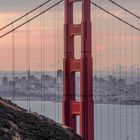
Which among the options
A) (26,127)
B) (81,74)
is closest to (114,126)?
(81,74)

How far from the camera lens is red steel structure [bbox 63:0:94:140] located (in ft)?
85.2

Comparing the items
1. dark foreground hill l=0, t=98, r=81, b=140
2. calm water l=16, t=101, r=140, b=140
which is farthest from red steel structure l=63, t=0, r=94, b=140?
calm water l=16, t=101, r=140, b=140

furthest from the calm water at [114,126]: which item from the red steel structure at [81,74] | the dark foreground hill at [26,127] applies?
the dark foreground hill at [26,127]

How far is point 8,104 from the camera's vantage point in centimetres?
1320

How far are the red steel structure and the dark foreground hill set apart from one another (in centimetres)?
1280

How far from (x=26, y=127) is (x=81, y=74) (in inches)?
562

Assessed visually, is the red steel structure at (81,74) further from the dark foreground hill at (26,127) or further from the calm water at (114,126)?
the calm water at (114,126)

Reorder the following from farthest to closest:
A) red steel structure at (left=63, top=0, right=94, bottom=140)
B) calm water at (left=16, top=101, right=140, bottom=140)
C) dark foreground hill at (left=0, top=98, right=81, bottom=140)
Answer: calm water at (left=16, top=101, right=140, bottom=140) < red steel structure at (left=63, top=0, right=94, bottom=140) < dark foreground hill at (left=0, top=98, right=81, bottom=140)

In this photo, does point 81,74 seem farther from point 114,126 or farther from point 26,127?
point 114,126

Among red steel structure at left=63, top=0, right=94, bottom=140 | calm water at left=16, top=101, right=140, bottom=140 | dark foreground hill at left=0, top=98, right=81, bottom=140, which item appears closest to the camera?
dark foreground hill at left=0, top=98, right=81, bottom=140

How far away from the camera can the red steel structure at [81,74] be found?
25969 millimetres

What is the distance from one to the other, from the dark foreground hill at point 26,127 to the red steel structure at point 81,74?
1280cm

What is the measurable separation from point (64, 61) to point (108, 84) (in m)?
96.3

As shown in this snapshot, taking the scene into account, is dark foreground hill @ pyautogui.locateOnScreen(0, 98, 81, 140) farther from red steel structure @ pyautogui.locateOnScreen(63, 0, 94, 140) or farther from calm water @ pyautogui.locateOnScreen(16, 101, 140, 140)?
calm water @ pyautogui.locateOnScreen(16, 101, 140, 140)
